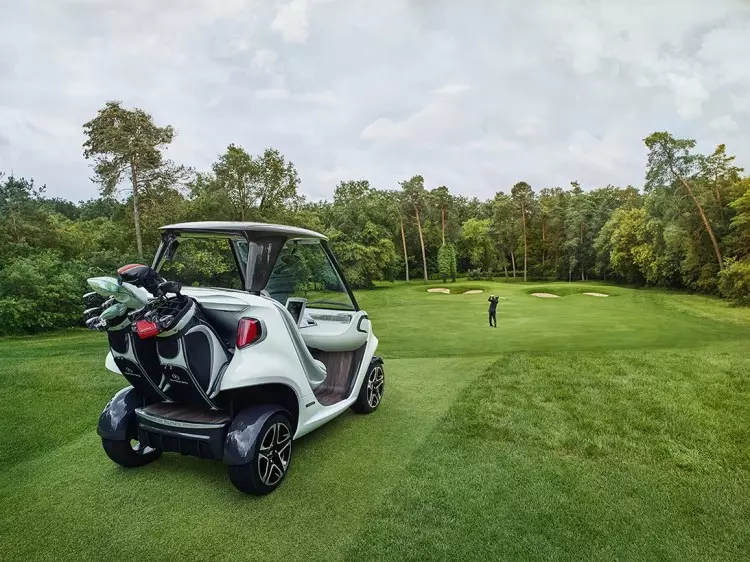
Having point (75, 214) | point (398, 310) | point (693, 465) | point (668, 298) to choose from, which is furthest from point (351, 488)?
point (75, 214)

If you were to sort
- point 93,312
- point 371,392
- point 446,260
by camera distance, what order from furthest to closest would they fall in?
point 446,260 < point 371,392 < point 93,312

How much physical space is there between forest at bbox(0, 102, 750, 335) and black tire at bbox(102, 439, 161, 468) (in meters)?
1.43

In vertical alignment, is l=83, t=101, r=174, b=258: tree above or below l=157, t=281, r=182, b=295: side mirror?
above

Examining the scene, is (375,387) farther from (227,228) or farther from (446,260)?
(446,260)

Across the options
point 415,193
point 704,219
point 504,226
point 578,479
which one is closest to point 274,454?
point 578,479

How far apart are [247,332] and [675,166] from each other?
22782 millimetres

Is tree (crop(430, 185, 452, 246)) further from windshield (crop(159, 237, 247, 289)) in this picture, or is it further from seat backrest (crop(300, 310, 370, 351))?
windshield (crop(159, 237, 247, 289))

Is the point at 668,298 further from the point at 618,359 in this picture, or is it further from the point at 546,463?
the point at 546,463

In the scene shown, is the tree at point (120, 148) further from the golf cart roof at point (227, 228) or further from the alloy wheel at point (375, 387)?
the golf cart roof at point (227, 228)

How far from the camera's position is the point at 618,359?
A: 704 centimetres

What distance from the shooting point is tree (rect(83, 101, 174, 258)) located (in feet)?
49.0

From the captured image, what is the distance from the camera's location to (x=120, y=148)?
49.4 ft

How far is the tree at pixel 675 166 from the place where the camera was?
19.6 metres

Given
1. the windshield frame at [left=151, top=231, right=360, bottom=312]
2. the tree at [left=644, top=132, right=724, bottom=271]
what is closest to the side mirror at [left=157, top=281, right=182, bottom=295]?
the windshield frame at [left=151, top=231, right=360, bottom=312]
